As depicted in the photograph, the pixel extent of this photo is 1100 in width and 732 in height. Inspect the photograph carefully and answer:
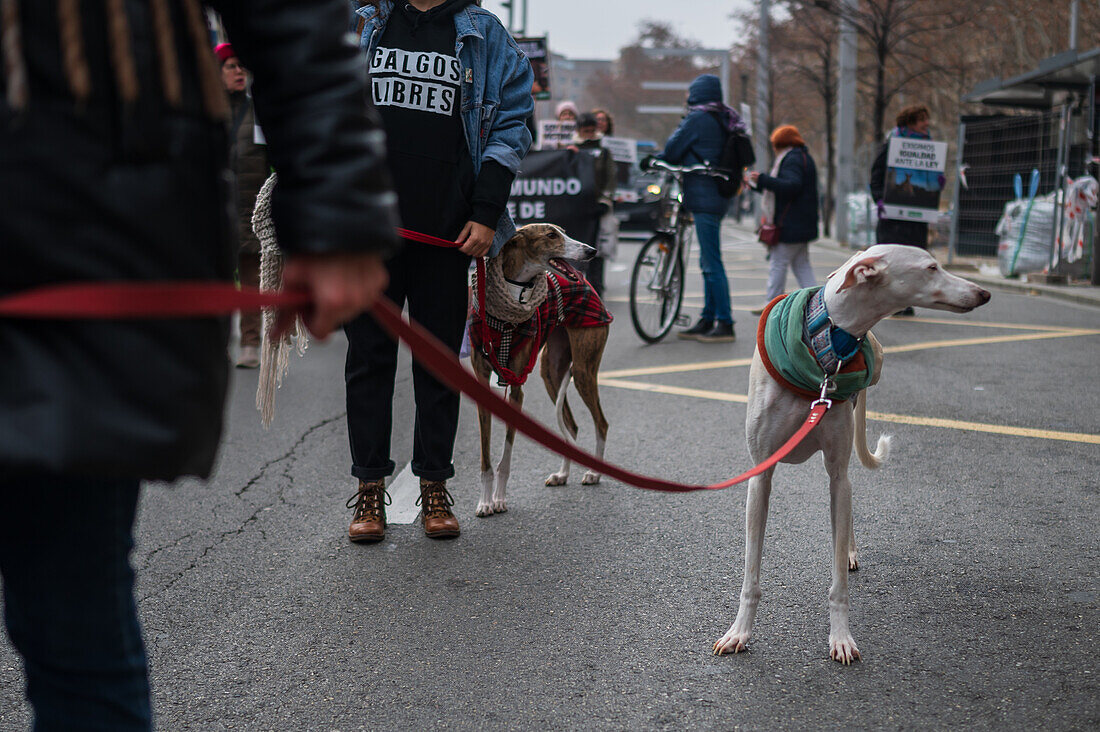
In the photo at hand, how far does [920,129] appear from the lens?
10.4 m

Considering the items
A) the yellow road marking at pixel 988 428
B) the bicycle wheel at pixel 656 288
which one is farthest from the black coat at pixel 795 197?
the yellow road marking at pixel 988 428

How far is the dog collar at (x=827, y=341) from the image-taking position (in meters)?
2.82

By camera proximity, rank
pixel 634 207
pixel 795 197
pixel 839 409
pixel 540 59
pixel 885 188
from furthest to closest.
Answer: pixel 634 207
pixel 540 59
pixel 885 188
pixel 795 197
pixel 839 409

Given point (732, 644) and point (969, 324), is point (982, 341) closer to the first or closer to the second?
point (969, 324)

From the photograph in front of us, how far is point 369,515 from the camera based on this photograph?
3.89 metres

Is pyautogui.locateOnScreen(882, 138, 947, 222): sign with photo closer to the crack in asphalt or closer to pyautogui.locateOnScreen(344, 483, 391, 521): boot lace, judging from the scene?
the crack in asphalt

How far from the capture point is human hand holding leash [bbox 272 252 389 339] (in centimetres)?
137

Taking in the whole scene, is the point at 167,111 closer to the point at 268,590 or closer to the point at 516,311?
the point at 268,590

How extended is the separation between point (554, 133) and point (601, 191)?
602 centimetres

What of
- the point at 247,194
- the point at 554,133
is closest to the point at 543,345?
the point at 247,194

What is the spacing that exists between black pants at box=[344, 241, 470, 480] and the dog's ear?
60.3 inches

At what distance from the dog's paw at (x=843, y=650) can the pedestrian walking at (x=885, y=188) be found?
25.8 ft

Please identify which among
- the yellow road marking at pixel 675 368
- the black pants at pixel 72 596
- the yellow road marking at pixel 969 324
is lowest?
the yellow road marking at pixel 675 368

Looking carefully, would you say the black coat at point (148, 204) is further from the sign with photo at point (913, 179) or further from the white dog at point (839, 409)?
the sign with photo at point (913, 179)
